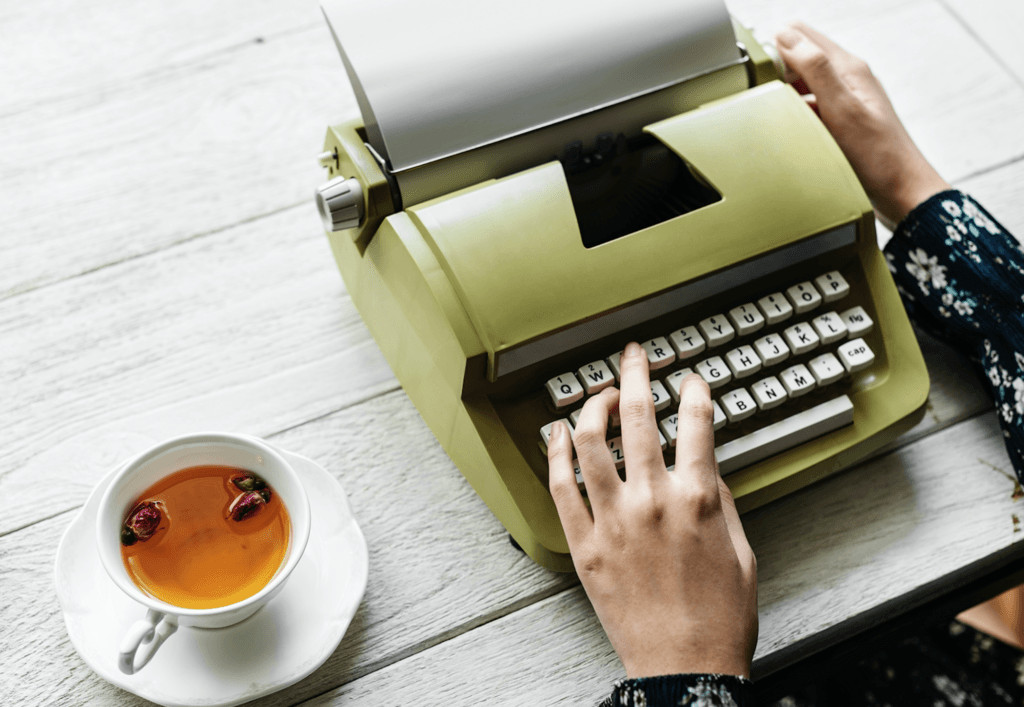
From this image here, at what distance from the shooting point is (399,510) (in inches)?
31.5

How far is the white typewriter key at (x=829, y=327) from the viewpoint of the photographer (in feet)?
2.54

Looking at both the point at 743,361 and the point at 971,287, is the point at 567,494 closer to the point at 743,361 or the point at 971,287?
the point at 743,361

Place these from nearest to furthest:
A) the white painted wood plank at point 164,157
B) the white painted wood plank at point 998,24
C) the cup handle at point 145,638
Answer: the cup handle at point 145,638
the white painted wood plank at point 164,157
the white painted wood plank at point 998,24

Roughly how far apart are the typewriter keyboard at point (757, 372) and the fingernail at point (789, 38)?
0.26 m

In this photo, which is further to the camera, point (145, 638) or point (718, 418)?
point (718, 418)

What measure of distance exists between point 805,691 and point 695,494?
665mm

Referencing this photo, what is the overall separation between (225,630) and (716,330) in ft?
1.52

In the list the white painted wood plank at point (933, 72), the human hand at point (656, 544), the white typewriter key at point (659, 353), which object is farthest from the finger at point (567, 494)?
the white painted wood plank at point (933, 72)

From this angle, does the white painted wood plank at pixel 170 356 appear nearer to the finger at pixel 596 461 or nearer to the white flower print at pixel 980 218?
the finger at pixel 596 461

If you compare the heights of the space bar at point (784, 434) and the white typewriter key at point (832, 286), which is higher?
the white typewriter key at point (832, 286)

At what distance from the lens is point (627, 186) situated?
0.86 metres

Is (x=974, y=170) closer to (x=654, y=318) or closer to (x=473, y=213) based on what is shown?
(x=654, y=318)

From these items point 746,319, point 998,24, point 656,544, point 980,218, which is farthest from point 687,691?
point 998,24

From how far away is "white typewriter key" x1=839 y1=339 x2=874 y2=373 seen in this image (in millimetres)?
773
